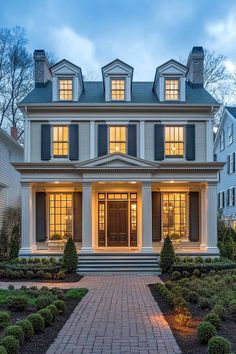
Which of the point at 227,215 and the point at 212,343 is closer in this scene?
the point at 212,343

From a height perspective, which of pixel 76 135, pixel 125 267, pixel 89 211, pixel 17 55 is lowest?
pixel 125 267

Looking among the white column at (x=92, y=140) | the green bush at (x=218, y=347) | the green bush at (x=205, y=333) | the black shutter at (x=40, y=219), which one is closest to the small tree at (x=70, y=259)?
the black shutter at (x=40, y=219)

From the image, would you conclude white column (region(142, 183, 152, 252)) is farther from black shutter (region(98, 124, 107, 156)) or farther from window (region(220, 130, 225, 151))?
window (region(220, 130, 225, 151))

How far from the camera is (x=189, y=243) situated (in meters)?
18.9

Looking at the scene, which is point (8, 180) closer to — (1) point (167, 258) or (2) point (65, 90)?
(2) point (65, 90)

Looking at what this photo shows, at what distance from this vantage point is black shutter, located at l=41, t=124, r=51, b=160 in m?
18.2

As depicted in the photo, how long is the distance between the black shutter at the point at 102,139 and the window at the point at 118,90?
4.52 ft

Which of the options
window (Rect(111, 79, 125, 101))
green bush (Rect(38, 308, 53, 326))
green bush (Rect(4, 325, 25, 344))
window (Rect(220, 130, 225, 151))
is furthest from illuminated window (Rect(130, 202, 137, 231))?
window (Rect(220, 130, 225, 151))

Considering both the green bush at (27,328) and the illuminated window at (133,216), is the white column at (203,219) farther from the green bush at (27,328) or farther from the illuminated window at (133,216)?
the green bush at (27,328)

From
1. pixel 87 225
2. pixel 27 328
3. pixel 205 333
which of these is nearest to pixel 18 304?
pixel 27 328

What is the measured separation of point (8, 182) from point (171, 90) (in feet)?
32.1

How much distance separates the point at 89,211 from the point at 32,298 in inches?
286

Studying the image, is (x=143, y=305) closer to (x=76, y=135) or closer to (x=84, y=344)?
(x=84, y=344)

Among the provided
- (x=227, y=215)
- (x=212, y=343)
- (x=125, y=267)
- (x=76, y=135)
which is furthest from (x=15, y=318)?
(x=227, y=215)
